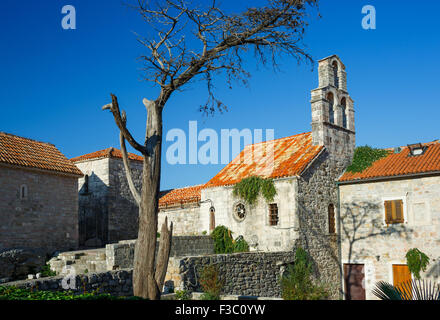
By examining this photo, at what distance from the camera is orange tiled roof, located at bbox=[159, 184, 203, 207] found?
24531 mm

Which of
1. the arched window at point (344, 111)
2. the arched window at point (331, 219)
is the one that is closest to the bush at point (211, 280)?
the arched window at point (331, 219)

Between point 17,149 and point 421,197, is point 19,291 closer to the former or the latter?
point 17,149

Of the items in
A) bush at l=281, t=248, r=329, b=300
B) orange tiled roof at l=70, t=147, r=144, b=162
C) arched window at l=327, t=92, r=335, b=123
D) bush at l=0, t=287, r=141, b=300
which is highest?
arched window at l=327, t=92, r=335, b=123

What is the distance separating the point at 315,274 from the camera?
19688 millimetres

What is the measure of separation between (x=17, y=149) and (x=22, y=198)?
2.62 metres

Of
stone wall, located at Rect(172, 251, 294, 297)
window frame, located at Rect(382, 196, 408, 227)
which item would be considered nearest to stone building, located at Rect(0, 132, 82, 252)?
stone wall, located at Rect(172, 251, 294, 297)

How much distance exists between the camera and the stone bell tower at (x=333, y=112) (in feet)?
70.5

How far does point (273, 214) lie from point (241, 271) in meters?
4.53

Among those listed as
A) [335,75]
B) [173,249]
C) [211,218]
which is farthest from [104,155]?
[335,75]

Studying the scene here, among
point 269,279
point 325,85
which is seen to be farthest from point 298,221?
point 325,85

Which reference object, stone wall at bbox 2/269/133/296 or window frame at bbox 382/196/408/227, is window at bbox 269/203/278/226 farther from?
stone wall at bbox 2/269/133/296

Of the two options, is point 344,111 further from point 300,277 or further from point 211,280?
point 211,280

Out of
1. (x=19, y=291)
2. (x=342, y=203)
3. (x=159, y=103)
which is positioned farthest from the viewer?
(x=342, y=203)

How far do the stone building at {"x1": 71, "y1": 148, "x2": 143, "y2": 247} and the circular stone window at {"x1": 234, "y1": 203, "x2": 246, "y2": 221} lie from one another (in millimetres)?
8533
